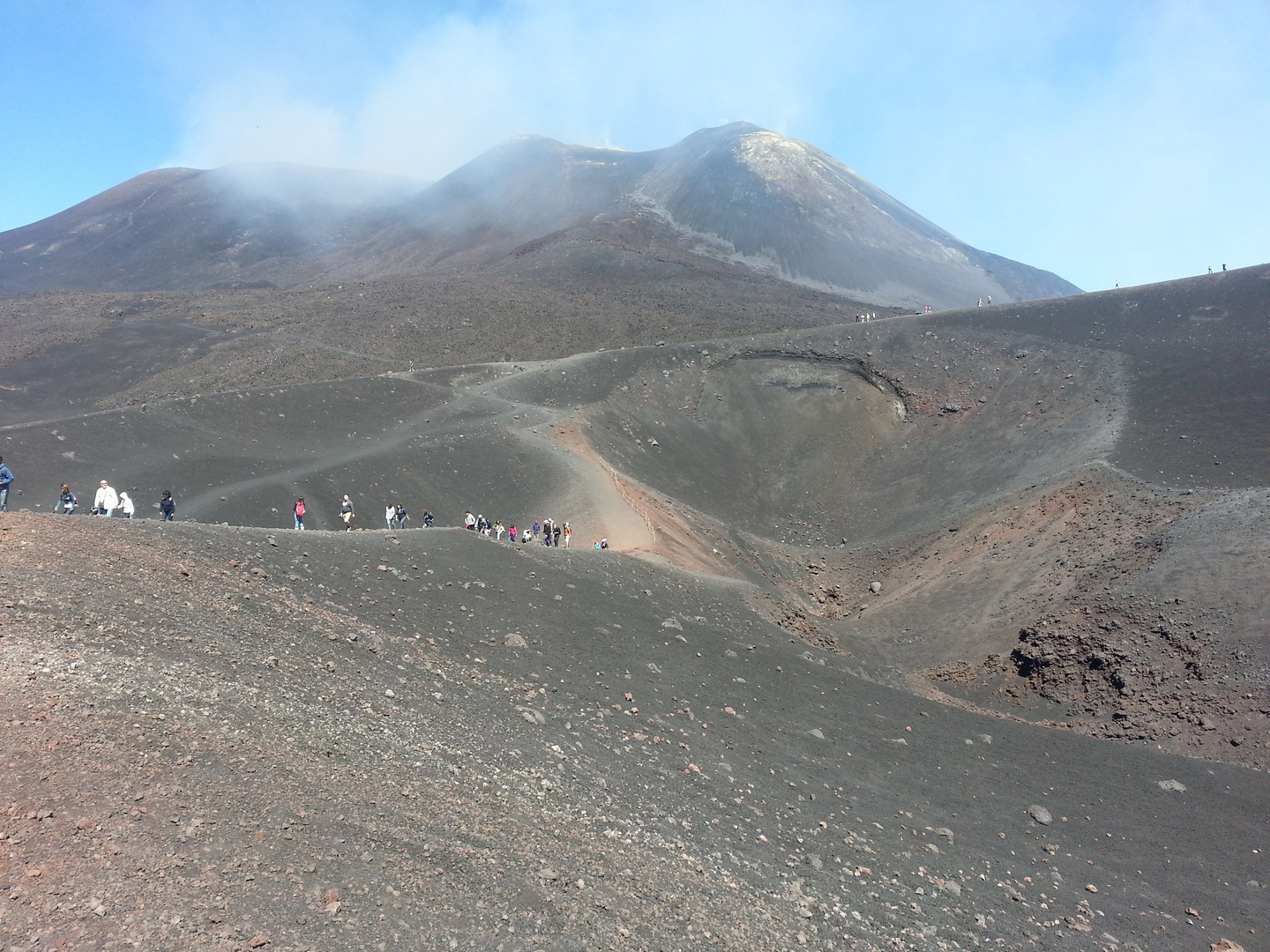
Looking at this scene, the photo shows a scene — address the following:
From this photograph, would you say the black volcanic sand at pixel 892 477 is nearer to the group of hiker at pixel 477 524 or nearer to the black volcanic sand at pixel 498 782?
the group of hiker at pixel 477 524

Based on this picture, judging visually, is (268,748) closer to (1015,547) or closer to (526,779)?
(526,779)

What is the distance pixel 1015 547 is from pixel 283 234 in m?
97.7

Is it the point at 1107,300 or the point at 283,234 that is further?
the point at 283,234

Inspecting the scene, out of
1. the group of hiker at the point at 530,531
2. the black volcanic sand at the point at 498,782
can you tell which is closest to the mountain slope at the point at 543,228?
the group of hiker at the point at 530,531

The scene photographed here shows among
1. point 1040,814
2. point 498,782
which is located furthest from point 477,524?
point 1040,814

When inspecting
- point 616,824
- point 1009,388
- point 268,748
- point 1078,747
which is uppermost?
point 1009,388

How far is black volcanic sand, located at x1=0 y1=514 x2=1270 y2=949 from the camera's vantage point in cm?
644

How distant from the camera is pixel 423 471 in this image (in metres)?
28.0

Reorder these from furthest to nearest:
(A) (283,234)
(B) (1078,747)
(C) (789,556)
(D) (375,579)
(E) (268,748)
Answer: (A) (283,234) < (C) (789,556) < (B) (1078,747) < (D) (375,579) < (E) (268,748)

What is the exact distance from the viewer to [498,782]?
922 centimetres

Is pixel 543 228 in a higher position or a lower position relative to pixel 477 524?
higher

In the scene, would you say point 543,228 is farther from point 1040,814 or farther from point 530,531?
point 1040,814

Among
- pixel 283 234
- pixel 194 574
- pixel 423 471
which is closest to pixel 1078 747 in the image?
pixel 194 574

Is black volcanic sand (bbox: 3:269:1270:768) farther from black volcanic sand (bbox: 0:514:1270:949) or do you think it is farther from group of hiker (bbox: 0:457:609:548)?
black volcanic sand (bbox: 0:514:1270:949)
